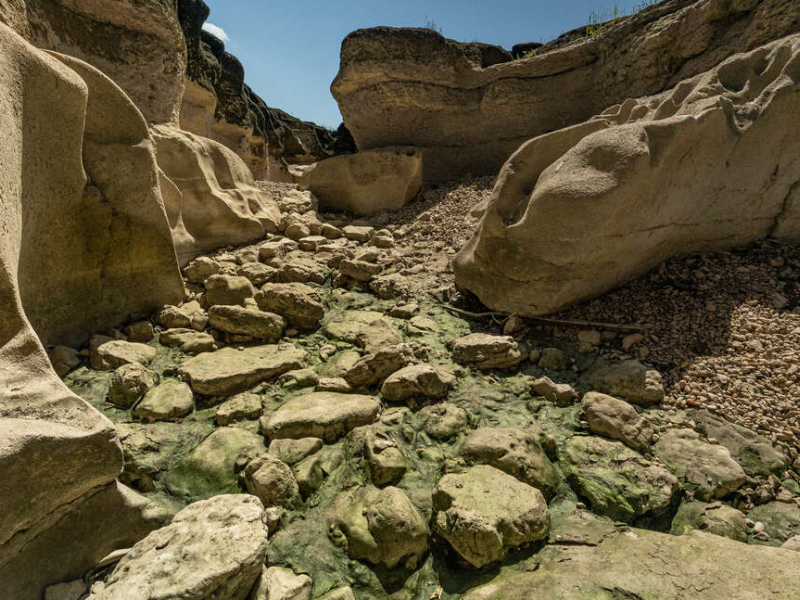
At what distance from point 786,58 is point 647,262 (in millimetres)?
1841

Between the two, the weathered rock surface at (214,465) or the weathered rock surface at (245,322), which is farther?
the weathered rock surface at (245,322)

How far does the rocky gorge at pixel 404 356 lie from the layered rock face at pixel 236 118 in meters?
4.29

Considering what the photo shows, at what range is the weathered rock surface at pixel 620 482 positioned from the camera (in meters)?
1.94

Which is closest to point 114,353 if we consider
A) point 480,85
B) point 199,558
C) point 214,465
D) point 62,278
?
point 62,278

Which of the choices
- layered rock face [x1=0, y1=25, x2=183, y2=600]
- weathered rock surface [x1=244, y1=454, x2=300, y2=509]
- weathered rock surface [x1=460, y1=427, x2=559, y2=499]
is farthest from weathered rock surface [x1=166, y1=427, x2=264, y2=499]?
weathered rock surface [x1=460, y1=427, x2=559, y2=499]

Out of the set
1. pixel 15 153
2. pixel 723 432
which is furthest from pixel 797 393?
pixel 15 153

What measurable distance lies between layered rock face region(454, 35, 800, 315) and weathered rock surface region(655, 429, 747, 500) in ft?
4.02

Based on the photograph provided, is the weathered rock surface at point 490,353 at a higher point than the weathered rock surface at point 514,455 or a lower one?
higher

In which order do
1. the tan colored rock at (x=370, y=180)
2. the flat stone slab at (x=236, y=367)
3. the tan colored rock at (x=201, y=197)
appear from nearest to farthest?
the flat stone slab at (x=236, y=367), the tan colored rock at (x=201, y=197), the tan colored rock at (x=370, y=180)

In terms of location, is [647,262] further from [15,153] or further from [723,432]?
[15,153]

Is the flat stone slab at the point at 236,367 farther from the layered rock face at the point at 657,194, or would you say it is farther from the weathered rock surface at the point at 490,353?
the layered rock face at the point at 657,194

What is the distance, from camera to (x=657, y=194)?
2.98 metres

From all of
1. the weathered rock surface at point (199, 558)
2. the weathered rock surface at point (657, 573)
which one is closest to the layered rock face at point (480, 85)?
the weathered rock surface at point (657, 573)

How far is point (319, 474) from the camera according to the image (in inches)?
80.7
